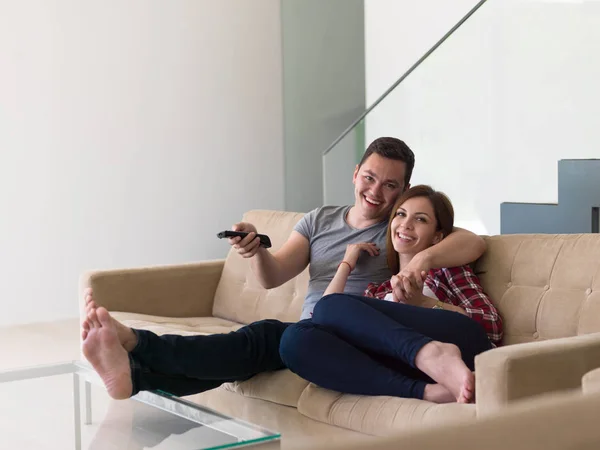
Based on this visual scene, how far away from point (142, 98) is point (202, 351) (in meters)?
3.75

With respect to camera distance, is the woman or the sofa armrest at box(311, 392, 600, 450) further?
the woman

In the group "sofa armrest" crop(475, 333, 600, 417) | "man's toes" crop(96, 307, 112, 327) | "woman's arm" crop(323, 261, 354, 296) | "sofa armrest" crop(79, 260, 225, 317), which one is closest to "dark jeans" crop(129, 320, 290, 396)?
"man's toes" crop(96, 307, 112, 327)

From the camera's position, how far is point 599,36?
12.4ft

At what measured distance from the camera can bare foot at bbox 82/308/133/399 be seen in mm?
2342

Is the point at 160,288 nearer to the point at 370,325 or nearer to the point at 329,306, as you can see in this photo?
the point at 329,306

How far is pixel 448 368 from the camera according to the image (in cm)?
217

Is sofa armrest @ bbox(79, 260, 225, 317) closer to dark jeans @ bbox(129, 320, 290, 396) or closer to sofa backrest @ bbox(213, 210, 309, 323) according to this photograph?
sofa backrest @ bbox(213, 210, 309, 323)

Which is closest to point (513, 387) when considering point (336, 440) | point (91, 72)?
point (336, 440)

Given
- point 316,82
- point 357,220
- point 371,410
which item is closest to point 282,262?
point 357,220

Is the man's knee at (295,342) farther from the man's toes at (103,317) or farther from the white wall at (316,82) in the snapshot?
the white wall at (316,82)

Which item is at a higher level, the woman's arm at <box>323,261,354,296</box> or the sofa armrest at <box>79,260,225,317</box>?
the woman's arm at <box>323,261,354,296</box>

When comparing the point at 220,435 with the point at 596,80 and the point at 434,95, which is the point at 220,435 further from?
the point at 434,95

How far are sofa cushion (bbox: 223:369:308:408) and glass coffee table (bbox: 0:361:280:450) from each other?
33 cm

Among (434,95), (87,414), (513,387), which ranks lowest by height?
(87,414)
